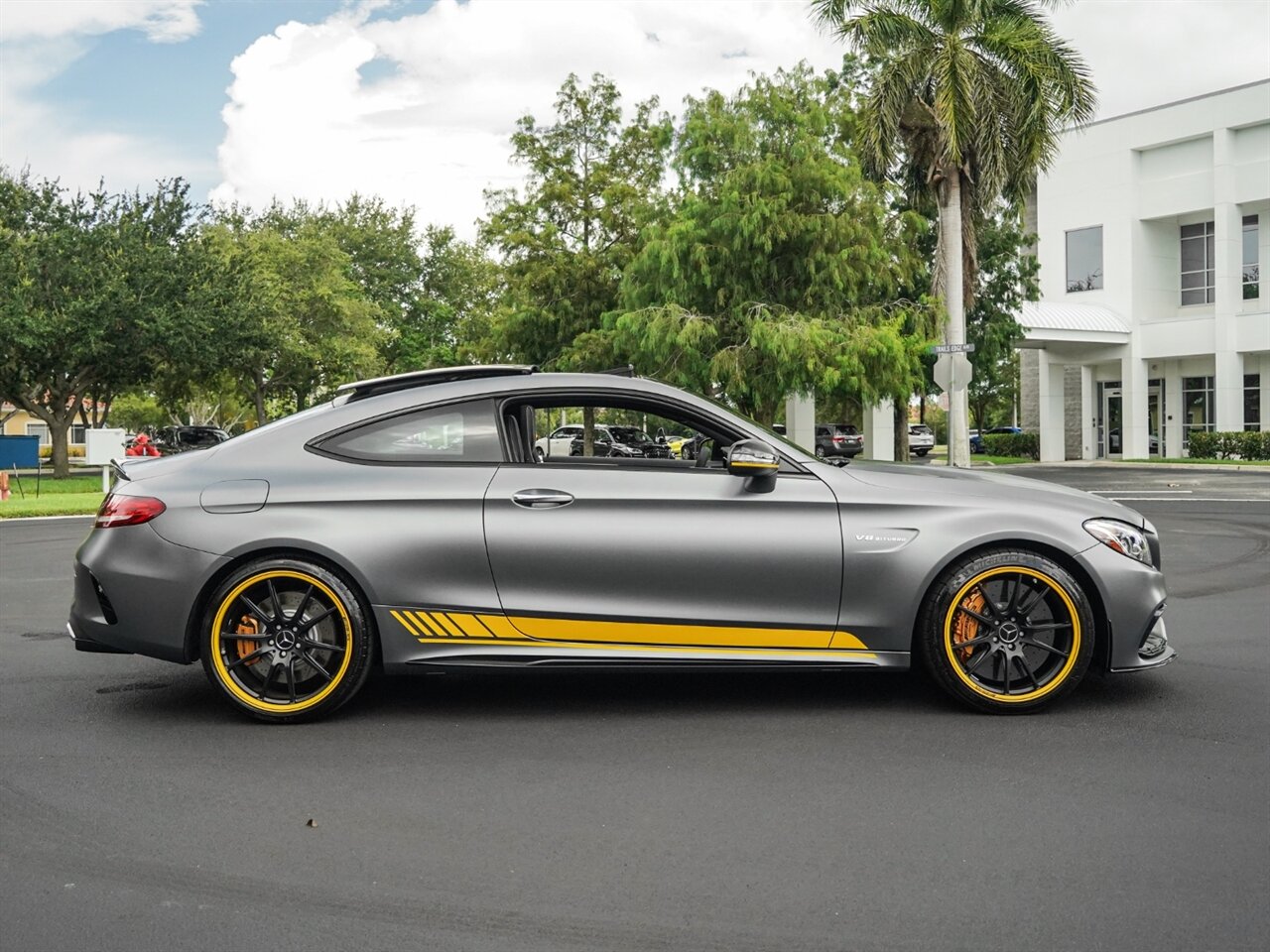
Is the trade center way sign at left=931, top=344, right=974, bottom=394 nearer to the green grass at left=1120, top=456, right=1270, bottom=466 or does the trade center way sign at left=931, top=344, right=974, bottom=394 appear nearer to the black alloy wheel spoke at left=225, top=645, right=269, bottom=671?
the green grass at left=1120, top=456, right=1270, bottom=466

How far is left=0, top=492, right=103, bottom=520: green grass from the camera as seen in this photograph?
75.3 feet

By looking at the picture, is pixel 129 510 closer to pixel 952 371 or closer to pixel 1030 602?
pixel 1030 602

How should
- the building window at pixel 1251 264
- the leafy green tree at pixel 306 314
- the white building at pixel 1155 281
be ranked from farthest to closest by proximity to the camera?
the leafy green tree at pixel 306 314 < the building window at pixel 1251 264 < the white building at pixel 1155 281

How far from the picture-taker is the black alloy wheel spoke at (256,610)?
5.64 m

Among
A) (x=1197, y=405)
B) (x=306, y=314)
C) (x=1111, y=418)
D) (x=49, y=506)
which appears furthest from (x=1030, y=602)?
→ (x=306, y=314)

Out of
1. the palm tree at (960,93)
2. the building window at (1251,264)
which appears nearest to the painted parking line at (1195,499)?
the palm tree at (960,93)

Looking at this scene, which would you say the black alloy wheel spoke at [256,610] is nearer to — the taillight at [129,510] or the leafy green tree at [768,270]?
the taillight at [129,510]

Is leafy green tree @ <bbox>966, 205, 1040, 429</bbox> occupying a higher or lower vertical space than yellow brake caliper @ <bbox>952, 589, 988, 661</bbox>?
higher

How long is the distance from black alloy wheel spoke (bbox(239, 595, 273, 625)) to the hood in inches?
104

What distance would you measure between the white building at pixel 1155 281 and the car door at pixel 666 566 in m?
39.7

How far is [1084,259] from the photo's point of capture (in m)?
47.9

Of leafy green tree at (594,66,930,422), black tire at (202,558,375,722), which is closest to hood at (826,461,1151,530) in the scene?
black tire at (202,558,375,722)

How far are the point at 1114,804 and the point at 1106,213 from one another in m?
46.2

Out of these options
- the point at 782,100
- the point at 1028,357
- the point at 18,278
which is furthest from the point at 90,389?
the point at 1028,357
